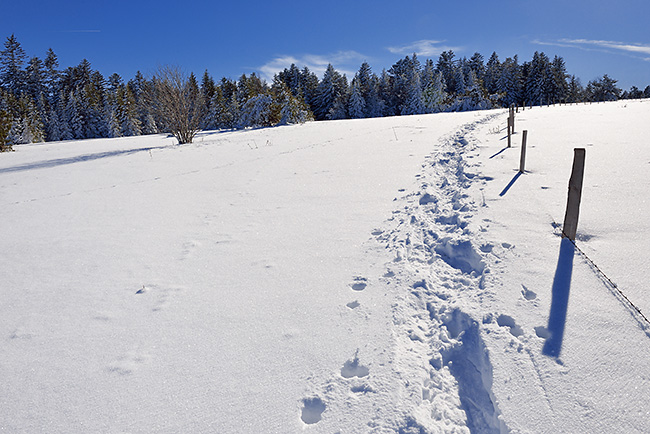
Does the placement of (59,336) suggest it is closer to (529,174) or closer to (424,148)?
(529,174)

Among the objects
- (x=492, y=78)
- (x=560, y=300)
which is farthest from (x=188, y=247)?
(x=492, y=78)

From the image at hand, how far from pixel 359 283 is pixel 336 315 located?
570mm

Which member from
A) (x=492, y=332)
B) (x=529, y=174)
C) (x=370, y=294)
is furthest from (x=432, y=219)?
(x=529, y=174)

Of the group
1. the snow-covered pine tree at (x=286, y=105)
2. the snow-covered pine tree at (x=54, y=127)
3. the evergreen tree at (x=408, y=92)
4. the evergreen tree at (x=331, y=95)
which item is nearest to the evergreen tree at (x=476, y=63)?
the evergreen tree at (x=408, y=92)

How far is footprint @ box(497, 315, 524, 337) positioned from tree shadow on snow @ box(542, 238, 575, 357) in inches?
7.3

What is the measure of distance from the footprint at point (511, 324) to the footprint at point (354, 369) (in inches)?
45.8

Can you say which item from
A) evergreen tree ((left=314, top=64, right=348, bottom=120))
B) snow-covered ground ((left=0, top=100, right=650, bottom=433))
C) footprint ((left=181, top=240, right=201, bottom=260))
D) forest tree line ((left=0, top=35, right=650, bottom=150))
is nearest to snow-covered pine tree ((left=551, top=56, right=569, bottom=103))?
forest tree line ((left=0, top=35, right=650, bottom=150))

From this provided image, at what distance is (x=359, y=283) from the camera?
334cm

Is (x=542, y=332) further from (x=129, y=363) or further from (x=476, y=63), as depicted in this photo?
(x=476, y=63)

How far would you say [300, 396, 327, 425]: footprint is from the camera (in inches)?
76.5

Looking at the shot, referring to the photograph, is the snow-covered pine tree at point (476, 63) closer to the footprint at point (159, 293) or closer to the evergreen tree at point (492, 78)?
the evergreen tree at point (492, 78)

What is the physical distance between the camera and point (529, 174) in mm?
6809

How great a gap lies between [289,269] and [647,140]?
37.0ft

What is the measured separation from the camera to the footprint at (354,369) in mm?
Answer: 2250
